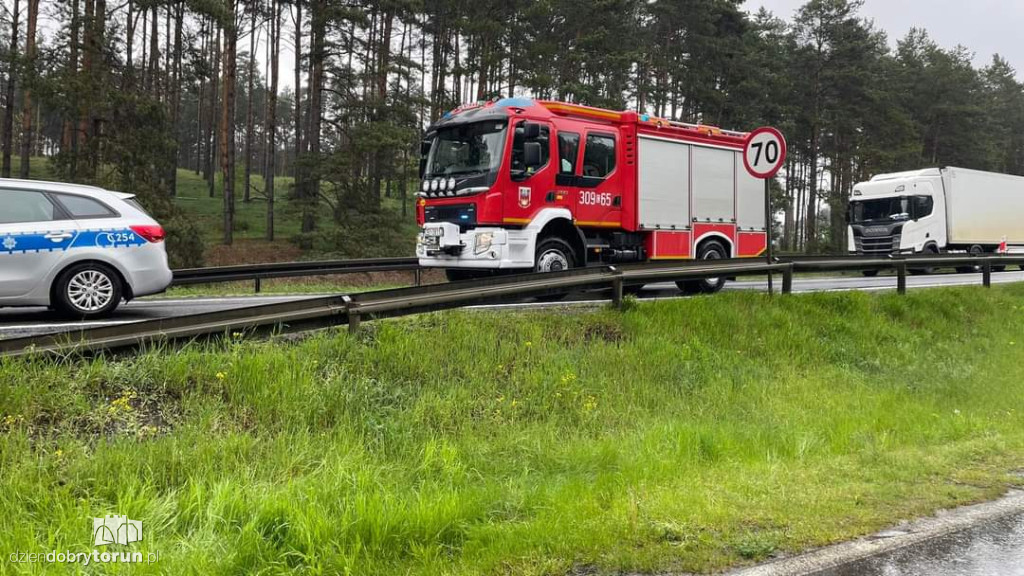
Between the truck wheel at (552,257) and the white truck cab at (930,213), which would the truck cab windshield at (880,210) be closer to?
the white truck cab at (930,213)

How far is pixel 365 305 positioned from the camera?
6.45 metres

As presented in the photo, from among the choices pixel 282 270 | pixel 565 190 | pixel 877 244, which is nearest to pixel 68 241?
pixel 282 270

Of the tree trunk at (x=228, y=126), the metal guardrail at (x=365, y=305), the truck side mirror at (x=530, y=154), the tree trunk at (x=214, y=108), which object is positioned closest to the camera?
the metal guardrail at (x=365, y=305)

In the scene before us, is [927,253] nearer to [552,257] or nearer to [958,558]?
[552,257]

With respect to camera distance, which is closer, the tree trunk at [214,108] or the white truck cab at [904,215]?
the white truck cab at [904,215]

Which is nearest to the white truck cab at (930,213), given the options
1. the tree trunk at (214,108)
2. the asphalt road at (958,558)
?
the asphalt road at (958,558)

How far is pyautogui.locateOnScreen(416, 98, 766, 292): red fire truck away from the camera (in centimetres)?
1038

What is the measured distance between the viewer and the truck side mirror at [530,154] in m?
10.3

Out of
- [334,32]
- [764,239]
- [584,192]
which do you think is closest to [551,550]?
[584,192]

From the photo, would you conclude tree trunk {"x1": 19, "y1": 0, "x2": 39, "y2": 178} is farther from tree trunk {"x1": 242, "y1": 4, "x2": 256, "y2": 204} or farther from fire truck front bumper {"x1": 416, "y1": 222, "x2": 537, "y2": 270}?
fire truck front bumper {"x1": 416, "y1": 222, "x2": 537, "y2": 270}

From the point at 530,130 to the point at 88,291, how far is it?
6.33 meters

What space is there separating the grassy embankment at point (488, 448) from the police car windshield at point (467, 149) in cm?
362

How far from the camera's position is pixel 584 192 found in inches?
445

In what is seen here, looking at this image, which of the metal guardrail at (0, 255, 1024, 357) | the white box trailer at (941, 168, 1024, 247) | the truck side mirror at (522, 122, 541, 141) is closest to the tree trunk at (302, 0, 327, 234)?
the truck side mirror at (522, 122, 541, 141)
